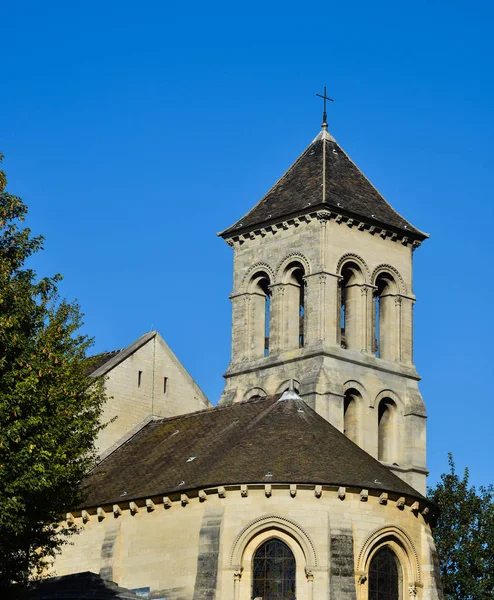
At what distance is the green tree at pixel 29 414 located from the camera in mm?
34250

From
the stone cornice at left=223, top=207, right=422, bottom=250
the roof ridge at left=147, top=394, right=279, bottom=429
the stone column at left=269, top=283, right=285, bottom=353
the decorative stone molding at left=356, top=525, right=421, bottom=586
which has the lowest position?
the decorative stone molding at left=356, top=525, right=421, bottom=586

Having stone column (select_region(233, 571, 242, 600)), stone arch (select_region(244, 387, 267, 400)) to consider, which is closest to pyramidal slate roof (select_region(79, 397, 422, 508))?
stone column (select_region(233, 571, 242, 600))

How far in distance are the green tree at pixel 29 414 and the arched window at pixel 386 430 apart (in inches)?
786

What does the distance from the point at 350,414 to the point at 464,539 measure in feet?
22.3

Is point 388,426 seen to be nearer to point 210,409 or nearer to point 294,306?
point 294,306

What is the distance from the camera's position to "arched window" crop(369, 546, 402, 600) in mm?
43594

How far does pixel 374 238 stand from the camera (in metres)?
61.1

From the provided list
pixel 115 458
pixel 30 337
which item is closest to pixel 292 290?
pixel 115 458

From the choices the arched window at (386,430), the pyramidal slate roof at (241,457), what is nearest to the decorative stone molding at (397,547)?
the pyramidal slate roof at (241,457)

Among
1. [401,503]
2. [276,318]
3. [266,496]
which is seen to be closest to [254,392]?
[276,318]

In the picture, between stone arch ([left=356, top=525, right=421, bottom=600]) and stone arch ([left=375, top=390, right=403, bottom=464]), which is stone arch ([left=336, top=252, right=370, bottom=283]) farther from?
stone arch ([left=356, top=525, right=421, bottom=600])

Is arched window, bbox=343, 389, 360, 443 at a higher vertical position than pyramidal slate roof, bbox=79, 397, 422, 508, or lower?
higher

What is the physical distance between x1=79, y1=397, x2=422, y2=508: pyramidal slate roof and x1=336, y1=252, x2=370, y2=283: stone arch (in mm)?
10206

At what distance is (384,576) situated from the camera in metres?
44.0
